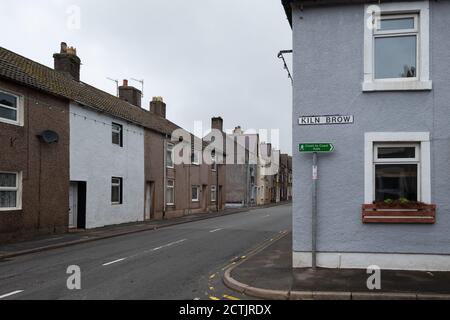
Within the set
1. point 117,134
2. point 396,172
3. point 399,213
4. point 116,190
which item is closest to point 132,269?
point 399,213

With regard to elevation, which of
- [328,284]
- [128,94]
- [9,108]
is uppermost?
[128,94]

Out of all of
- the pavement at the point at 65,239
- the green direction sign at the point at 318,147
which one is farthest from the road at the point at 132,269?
the green direction sign at the point at 318,147

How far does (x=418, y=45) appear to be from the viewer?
9.83m

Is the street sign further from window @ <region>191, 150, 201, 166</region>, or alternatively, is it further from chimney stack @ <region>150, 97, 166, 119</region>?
chimney stack @ <region>150, 97, 166, 119</region>

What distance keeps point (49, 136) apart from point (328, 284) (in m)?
13.2

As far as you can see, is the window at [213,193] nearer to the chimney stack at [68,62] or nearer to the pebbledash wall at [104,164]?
the pebbledash wall at [104,164]

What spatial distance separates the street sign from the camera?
9938 millimetres

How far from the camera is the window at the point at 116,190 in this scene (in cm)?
2380

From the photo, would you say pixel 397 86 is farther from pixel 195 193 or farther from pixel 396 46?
pixel 195 193

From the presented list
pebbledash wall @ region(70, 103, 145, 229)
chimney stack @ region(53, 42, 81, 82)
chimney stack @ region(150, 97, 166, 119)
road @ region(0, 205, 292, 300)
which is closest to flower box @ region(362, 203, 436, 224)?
road @ region(0, 205, 292, 300)

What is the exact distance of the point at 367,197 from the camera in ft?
32.1

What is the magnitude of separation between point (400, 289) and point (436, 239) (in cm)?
211

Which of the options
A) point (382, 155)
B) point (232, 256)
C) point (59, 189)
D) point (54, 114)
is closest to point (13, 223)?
point (59, 189)
